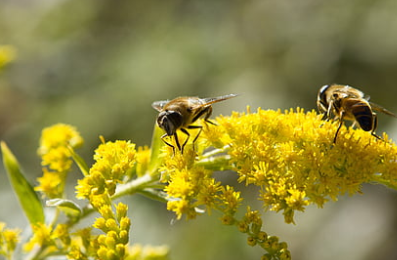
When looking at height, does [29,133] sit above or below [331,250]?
above

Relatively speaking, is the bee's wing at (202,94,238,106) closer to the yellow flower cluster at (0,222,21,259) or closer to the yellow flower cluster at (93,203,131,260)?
the yellow flower cluster at (93,203,131,260)

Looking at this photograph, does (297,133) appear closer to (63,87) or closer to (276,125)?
(276,125)

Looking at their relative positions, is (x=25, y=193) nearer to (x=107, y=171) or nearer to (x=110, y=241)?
(x=107, y=171)

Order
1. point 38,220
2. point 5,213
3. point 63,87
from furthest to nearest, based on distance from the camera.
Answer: point 63,87 < point 5,213 < point 38,220

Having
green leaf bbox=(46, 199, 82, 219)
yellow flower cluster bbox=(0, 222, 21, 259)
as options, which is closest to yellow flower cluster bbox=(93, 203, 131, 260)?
green leaf bbox=(46, 199, 82, 219)

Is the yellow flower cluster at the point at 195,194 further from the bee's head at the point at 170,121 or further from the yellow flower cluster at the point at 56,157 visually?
the yellow flower cluster at the point at 56,157

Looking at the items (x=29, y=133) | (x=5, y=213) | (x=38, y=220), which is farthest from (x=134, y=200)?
(x=38, y=220)

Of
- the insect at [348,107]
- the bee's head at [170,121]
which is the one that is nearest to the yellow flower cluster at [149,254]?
the bee's head at [170,121]
